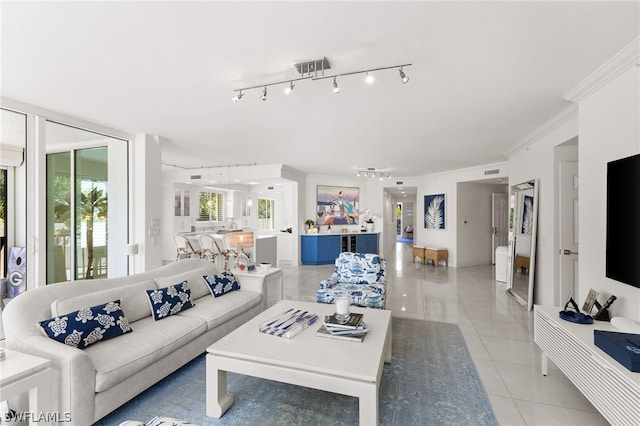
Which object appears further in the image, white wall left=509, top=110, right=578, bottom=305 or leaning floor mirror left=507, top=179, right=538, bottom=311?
leaning floor mirror left=507, top=179, right=538, bottom=311

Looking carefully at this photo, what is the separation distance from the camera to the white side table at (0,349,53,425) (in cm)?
157

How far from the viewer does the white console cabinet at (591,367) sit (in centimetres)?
157

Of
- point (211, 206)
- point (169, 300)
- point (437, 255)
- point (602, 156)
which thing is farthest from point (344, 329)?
point (211, 206)

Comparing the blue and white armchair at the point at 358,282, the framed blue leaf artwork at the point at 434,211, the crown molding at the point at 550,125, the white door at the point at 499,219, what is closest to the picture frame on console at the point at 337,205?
the framed blue leaf artwork at the point at 434,211

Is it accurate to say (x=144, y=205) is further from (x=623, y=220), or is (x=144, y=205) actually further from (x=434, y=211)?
(x=434, y=211)

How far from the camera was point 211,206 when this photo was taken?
9.70m

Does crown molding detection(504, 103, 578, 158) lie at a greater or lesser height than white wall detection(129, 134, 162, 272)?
greater

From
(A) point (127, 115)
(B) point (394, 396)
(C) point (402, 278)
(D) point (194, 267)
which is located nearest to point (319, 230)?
(C) point (402, 278)

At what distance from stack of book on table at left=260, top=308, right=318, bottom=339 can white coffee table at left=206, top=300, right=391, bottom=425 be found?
1.9 inches

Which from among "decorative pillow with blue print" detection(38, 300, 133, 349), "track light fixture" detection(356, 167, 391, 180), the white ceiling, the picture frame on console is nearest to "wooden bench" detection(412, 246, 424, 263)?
the picture frame on console

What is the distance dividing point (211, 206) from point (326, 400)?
844 centimetres

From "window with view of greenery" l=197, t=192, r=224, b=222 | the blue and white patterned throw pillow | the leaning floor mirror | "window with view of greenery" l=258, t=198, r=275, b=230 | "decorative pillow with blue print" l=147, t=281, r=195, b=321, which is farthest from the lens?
"window with view of greenery" l=258, t=198, r=275, b=230

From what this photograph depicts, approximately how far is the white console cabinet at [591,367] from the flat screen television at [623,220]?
45cm

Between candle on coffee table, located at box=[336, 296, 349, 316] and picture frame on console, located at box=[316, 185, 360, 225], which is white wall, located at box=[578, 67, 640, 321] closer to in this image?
candle on coffee table, located at box=[336, 296, 349, 316]
